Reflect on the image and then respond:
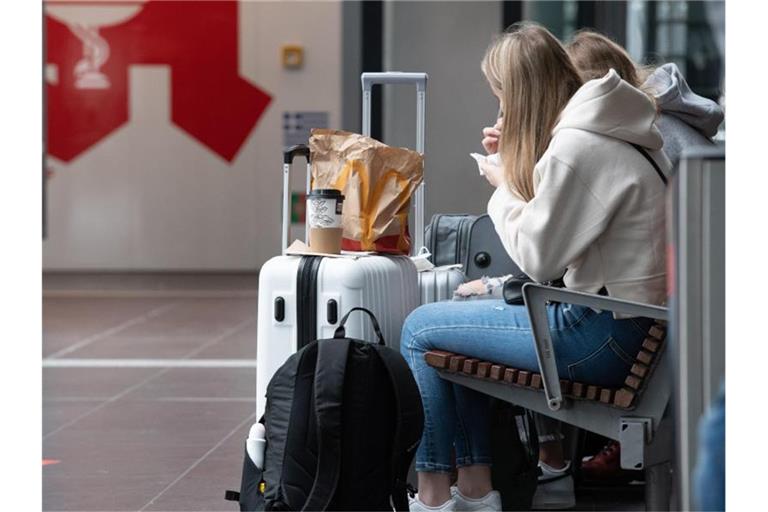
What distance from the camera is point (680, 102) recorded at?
3607 mm

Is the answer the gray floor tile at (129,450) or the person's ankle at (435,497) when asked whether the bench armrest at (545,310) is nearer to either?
the person's ankle at (435,497)

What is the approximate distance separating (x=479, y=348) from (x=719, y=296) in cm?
124

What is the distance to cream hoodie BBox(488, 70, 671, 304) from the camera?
2861 mm

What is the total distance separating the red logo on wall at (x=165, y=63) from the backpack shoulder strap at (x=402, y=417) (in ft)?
31.7

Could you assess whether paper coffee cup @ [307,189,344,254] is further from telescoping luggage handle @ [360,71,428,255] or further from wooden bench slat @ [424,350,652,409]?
telescoping luggage handle @ [360,71,428,255]

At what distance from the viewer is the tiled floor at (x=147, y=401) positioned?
398 cm

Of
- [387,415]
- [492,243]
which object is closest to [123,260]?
[492,243]

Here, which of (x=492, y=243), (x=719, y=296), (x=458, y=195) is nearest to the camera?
(x=719, y=296)

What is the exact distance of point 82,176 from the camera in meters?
12.6

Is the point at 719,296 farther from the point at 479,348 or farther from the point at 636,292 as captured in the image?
the point at 479,348

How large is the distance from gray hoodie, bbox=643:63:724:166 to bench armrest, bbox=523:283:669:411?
2.81 ft

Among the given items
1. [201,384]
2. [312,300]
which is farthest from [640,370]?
[201,384]

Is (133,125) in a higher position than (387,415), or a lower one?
higher

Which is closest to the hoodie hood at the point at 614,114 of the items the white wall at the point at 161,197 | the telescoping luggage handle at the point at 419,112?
the telescoping luggage handle at the point at 419,112
